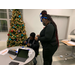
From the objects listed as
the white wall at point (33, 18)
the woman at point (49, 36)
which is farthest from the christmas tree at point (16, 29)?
the woman at point (49, 36)

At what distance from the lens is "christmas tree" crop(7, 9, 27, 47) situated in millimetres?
2680

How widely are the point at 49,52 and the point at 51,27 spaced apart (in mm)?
515

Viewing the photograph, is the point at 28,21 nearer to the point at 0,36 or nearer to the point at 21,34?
the point at 21,34

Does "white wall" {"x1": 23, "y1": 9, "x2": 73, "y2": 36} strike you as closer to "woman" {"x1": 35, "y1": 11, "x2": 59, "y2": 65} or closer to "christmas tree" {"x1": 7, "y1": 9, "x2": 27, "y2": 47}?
"christmas tree" {"x1": 7, "y1": 9, "x2": 27, "y2": 47}

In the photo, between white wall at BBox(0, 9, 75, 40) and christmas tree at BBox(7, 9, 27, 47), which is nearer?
christmas tree at BBox(7, 9, 27, 47)

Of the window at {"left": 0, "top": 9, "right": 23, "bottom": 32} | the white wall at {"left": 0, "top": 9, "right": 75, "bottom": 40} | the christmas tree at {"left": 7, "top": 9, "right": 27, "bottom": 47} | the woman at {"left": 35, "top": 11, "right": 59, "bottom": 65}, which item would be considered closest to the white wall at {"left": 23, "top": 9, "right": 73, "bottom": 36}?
the white wall at {"left": 0, "top": 9, "right": 75, "bottom": 40}

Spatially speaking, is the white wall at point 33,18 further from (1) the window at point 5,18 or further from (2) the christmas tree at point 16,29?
(1) the window at point 5,18

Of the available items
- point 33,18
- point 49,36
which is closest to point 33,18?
point 33,18

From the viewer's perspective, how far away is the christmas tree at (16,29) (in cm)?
268

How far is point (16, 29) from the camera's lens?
282 cm

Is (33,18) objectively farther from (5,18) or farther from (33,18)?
(5,18)

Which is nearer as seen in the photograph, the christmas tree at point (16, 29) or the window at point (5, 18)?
the christmas tree at point (16, 29)

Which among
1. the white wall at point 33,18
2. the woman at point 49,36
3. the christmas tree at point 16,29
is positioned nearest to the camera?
the woman at point 49,36

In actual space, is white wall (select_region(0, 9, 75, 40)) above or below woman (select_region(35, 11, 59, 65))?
above
